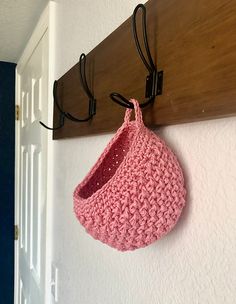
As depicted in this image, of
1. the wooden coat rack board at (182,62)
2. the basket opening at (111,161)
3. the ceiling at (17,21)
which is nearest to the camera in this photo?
the wooden coat rack board at (182,62)

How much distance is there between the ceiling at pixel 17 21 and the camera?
1009 millimetres

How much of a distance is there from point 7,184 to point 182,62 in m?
1.66

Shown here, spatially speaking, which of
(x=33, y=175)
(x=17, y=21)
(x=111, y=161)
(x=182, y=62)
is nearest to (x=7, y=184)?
(x=33, y=175)

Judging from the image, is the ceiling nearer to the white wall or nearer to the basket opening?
the white wall

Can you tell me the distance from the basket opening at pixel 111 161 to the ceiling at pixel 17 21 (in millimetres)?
813

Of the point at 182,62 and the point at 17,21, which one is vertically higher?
the point at 17,21

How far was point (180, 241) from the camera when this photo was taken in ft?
1.15

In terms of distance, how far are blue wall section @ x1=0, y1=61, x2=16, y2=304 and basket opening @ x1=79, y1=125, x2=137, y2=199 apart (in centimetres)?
149

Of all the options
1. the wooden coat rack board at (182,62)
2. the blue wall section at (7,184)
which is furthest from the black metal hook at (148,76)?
the blue wall section at (7,184)

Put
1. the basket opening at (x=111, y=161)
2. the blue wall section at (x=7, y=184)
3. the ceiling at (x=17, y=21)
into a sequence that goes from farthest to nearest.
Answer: the blue wall section at (x=7, y=184) < the ceiling at (x=17, y=21) < the basket opening at (x=111, y=161)

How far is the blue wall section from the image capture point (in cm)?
175

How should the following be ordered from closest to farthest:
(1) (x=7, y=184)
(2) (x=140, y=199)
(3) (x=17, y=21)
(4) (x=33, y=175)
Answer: (2) (x=140, y=199) < (3) (x=17, y=21) < (4) (x=33, y=175) < (1) (x=7, y=184)

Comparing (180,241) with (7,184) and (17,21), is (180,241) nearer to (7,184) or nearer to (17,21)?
(17,21)

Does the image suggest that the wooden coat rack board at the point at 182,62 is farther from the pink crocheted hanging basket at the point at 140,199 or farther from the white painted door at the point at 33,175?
the white painted door at the point at 33,175
